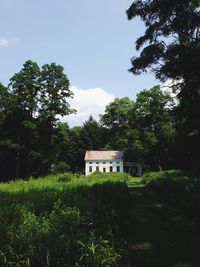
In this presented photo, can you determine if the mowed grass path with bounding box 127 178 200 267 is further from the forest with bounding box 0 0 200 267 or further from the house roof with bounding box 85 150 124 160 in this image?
the house roof with bounding box 85 150 124 160

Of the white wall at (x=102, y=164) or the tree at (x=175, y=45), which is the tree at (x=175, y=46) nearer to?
the tree at (x=175, y=45)

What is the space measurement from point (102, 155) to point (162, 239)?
2852 inches

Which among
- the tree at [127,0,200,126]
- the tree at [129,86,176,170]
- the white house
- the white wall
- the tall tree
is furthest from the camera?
the white wall

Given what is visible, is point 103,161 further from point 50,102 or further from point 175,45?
point 175,45

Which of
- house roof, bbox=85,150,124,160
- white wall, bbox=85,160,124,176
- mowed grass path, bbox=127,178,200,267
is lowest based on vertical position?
mowed grass path, bbox=127,178,200,267

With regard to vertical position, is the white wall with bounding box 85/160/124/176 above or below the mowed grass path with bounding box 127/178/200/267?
above

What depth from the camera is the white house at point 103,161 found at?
82.5 m

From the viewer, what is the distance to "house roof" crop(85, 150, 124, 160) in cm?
8256

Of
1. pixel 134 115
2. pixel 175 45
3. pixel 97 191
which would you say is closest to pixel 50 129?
pixel 134 115

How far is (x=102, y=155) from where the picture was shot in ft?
274

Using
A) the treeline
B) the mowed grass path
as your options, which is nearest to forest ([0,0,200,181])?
the treeline

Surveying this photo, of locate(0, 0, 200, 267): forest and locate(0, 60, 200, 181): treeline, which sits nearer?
locate(0, 0, 200, 267): forest

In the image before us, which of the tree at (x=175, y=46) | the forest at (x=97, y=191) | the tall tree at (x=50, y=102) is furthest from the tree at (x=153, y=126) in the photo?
the tree at (x=175, y=46)

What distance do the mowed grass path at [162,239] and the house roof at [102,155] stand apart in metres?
65.8
